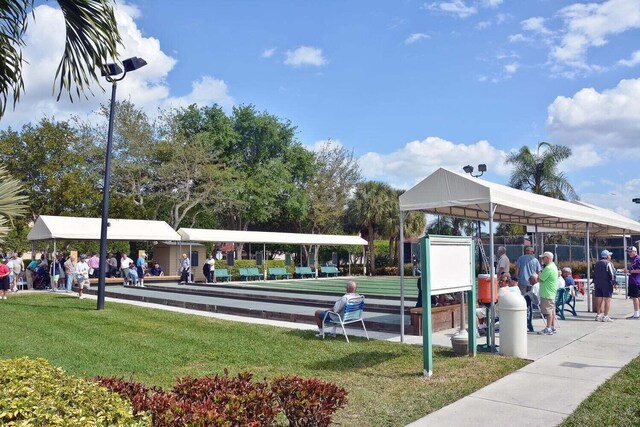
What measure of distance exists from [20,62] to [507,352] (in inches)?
299

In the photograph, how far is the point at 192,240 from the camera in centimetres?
2845

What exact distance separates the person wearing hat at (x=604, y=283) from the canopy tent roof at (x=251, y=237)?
67.2 ft

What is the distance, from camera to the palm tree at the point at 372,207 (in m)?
40.1

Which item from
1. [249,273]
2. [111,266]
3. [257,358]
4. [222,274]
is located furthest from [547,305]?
[111,266]

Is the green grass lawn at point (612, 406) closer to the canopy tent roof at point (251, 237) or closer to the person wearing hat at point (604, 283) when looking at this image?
the person wearing hat at point (604, 283)

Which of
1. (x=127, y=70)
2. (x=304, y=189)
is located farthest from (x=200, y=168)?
(x=127, y=70)

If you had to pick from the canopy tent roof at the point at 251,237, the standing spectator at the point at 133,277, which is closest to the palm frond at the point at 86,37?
the standing spectator at the point at 133,277

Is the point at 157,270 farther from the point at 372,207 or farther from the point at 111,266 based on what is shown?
the point at 372,207

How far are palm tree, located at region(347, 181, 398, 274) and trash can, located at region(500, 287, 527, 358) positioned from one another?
3151cm

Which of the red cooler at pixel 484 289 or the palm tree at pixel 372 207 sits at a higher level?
the palm tree at pixel 372 207

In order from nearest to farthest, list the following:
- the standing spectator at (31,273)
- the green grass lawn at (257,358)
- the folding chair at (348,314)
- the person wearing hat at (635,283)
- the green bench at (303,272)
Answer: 1. the green grass lawn at (257,358)
2. the folding chair at (348,314)
3. the person wearing hat at (635,283)
4. the standing spectator at (31,273)
5. the green bench at (303,272)

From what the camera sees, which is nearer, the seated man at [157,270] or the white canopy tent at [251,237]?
the white canopy tent at [251,237]

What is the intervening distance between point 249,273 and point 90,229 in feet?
32.9

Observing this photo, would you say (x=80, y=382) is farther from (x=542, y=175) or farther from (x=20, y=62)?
(x=542, y=175)
